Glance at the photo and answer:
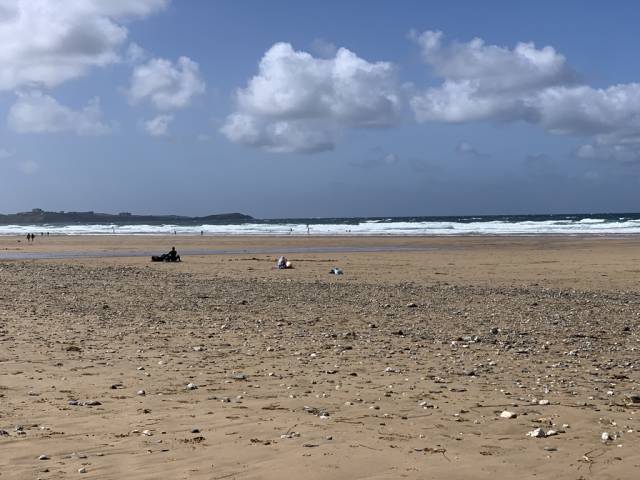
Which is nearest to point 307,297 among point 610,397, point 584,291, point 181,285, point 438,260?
point 181,285

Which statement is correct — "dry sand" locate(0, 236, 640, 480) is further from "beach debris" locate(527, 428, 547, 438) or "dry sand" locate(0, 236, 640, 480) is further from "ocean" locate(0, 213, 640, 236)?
"ocean" locate(0, 213, 640, 236)

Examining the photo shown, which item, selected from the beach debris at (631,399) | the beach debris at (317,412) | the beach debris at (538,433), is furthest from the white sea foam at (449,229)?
the beach debris at (317,412)

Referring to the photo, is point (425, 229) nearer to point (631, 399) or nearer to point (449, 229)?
point (449, 229)

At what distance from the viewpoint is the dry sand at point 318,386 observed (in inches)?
208

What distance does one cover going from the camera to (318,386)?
7.68 m

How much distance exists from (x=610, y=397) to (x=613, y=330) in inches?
192

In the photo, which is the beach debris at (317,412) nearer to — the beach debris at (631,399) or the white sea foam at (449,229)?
the beach debris at (631,399)

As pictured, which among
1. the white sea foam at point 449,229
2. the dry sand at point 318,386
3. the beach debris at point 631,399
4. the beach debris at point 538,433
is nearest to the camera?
the dry sand at point 318,386

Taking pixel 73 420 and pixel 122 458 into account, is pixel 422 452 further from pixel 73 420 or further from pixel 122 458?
pixel 73 420

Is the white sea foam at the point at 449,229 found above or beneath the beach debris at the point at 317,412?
above

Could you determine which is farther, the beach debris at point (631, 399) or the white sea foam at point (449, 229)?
the white sea foam at point (449, 229)

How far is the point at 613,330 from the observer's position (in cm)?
1159

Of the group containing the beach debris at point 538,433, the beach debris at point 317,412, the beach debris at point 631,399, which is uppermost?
the beach debris at point 317,412

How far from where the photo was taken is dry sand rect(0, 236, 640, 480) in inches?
208
